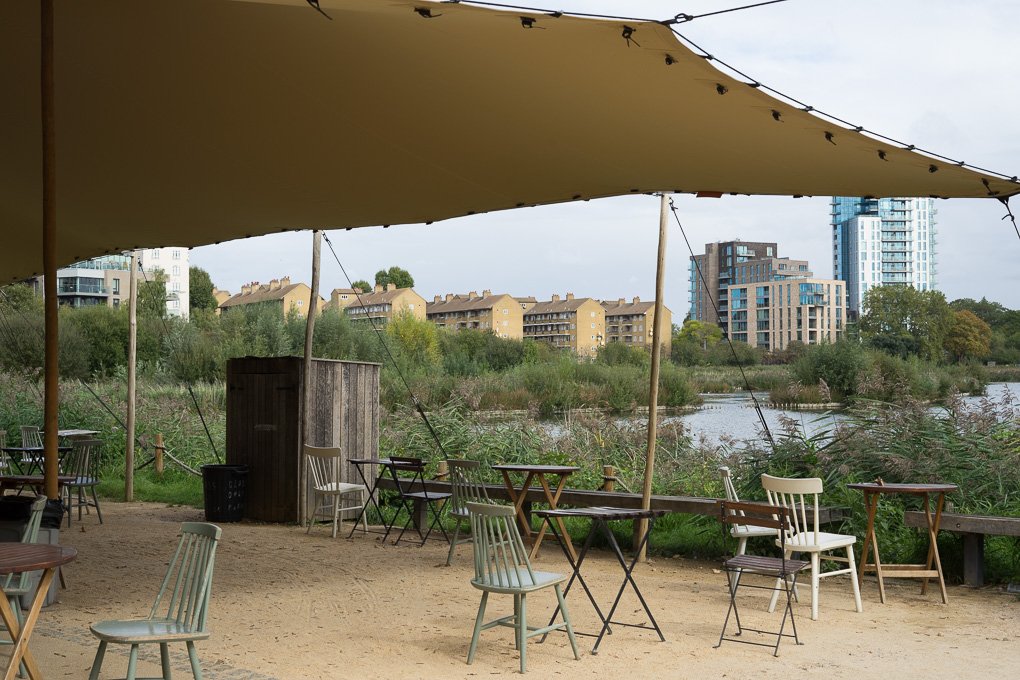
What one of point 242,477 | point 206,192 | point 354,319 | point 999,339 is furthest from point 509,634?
point 354,319

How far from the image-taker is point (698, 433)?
10648 millimetres

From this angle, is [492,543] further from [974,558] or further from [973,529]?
[974,558]

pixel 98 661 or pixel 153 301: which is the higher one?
pixel 153 301

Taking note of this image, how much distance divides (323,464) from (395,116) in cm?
466

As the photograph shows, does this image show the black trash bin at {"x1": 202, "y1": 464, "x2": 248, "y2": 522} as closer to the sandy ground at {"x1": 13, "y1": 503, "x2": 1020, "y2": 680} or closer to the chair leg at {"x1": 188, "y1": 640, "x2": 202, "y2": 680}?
the sandy ground at {"x1": 13, "y1": 503, "x2": 1020, "y2": 680}

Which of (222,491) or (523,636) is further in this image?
(222,491)

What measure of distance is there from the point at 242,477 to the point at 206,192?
351cm

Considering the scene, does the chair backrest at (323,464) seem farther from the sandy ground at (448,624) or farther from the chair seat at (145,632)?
the chair seat at (145,632)

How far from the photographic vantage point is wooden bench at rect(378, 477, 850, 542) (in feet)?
24.5

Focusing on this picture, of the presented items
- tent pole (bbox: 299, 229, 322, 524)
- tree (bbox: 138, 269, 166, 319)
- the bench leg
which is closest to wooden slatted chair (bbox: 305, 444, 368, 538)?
tent pole (bbox: 299, 229, 322, 524)

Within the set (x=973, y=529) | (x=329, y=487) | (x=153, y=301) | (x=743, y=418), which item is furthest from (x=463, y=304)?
(x=973, y=529)

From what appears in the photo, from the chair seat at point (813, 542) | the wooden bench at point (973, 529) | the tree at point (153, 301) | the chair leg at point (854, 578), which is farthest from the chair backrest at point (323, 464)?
the tree at point (153, 301)

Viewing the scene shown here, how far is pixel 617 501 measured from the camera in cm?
820

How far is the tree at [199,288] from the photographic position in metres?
71.0
